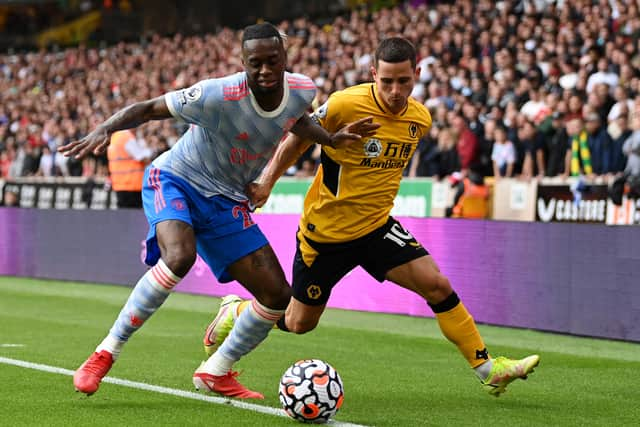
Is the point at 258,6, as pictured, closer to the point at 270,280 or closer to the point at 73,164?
the point at 73,164

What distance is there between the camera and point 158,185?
7.04 meters

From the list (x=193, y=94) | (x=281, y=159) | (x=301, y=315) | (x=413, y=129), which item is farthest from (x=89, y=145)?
(x=413, y=129)

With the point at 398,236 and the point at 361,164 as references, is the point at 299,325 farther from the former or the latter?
the point at 361,164

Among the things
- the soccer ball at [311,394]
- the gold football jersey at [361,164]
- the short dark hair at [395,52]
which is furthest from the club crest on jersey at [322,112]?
the soccer ball at [311,394]

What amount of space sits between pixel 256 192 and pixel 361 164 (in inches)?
29.0

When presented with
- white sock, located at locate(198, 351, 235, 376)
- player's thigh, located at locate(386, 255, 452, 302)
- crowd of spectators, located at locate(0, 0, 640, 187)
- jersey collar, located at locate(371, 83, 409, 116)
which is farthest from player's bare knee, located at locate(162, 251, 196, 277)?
crowd of spectators, located at locate(0, 0, 640, 187)

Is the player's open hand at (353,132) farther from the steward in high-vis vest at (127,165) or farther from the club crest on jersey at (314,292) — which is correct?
the steward in high-vis vest at (127,165)

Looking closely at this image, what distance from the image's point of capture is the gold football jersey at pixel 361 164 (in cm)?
748

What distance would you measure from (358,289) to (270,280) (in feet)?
23.2

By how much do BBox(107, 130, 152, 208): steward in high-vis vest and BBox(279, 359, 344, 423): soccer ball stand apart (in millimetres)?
11377

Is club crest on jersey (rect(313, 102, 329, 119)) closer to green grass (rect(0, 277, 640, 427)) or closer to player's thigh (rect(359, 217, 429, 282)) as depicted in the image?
player's thigh (rect(359, 217, 429, 282))

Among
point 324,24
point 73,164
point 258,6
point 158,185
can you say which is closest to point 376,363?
point 158,185

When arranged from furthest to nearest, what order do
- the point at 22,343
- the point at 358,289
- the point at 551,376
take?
1. the point at 358,289
2. the point at 22,343
3. the point at 551,376

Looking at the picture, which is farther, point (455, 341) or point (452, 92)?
point (452, 92)
